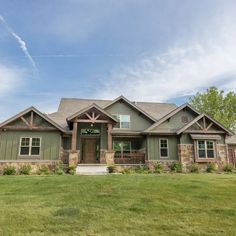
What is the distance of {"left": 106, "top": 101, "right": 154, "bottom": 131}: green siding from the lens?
69.9ft

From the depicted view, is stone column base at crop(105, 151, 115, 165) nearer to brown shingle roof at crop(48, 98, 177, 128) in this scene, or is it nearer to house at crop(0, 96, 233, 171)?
house at crop(0, 96, 233, 171)

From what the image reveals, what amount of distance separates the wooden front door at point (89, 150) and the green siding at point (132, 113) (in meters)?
3.32

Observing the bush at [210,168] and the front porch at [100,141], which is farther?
the bush at [210,168]

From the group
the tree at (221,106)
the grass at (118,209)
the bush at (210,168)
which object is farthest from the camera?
the tree at (221,106)

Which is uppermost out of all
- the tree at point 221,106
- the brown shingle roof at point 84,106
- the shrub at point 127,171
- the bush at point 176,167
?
the tree at point 221,106

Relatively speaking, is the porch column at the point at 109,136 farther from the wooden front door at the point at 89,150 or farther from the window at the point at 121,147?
the window at the point at 121,147

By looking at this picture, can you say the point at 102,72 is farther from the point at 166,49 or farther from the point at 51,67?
the point at 166,49

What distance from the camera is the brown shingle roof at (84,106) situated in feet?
71.3

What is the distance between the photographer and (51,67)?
67.9 feet

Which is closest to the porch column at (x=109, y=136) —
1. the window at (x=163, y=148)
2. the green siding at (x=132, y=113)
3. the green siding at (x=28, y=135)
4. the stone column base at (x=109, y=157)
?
the stone column base at (x=109, y=157)

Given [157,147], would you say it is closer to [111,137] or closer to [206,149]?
[111,137]

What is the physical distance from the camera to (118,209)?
20.9ft

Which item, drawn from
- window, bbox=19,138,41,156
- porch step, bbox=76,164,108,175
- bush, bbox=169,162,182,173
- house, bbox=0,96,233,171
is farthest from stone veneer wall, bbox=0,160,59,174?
bush, bbox=169,162,182,173

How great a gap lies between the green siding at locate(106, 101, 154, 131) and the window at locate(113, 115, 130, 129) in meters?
0.28
